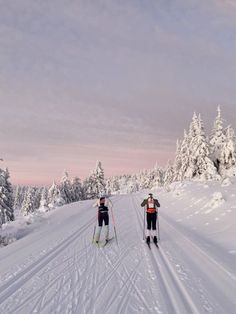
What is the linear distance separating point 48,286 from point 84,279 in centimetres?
93

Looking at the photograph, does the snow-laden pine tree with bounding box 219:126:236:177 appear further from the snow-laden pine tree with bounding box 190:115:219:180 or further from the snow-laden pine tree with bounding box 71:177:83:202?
A: the snow-laden pine tree with bounding box 71:177:83:202

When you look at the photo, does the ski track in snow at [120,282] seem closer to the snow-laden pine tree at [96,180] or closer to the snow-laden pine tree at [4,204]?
the snow-laden pine tree at [4,204]

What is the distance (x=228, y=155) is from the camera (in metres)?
44.1

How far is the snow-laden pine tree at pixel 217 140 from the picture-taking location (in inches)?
1849

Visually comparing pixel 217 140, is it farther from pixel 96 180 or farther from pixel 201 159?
pixel 96 180

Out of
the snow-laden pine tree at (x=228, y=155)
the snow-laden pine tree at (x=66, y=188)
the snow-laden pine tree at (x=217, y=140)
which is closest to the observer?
the snow-laden pine tree at (x=228, y=155)

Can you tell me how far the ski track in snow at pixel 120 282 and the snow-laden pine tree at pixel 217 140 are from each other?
38292 millimetres

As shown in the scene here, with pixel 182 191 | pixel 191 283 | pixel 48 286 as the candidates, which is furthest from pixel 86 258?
pixel 182 191

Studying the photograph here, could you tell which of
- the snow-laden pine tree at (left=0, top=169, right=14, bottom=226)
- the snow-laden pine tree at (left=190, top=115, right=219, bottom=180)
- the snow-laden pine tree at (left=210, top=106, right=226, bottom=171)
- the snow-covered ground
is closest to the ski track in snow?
the snow-covered ground

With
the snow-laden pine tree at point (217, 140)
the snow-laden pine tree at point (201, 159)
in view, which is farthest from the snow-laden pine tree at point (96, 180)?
the snow-laden pine tree at point (217, 140)

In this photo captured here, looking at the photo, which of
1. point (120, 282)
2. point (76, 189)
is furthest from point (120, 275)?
point (76, 189)

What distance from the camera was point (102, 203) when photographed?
41.5 feet

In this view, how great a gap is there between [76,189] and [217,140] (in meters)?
43.6

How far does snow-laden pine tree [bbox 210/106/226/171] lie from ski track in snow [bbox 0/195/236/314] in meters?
38.3
